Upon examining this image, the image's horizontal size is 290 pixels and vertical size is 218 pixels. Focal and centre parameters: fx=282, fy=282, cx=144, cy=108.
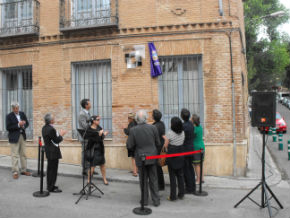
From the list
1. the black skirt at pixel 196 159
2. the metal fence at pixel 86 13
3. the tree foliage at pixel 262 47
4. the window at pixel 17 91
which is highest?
the tree foliage at pixel 262 47

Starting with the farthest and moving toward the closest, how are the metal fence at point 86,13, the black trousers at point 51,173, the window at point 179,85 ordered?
the metal fence at point 86,13
the window at point 179,85
the black trousers at point 51,173

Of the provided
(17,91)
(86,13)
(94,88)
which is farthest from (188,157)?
(17,91)

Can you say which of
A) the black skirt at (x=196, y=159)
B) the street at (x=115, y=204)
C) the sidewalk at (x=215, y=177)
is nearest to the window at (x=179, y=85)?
the sidewalk at (x=215, y=177)

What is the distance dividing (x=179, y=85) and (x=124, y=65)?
1.79 meters

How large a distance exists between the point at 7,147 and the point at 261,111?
8315 millimetres

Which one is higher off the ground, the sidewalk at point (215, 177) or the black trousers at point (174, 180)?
the black trousers at point (174, 180)

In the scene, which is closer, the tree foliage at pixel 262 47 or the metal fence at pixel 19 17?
A: the metal fence at pixel 19 17

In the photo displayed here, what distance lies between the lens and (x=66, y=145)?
352 inches

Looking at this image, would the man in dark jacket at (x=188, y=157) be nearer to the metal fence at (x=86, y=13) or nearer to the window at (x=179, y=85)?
the window at (x=179, y=85)

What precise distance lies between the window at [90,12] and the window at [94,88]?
4.24ft

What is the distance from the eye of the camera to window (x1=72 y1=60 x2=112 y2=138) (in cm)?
903

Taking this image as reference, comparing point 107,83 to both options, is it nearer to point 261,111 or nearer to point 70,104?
point 70,104

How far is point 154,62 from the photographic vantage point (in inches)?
328

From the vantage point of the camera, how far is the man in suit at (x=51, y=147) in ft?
19.6
